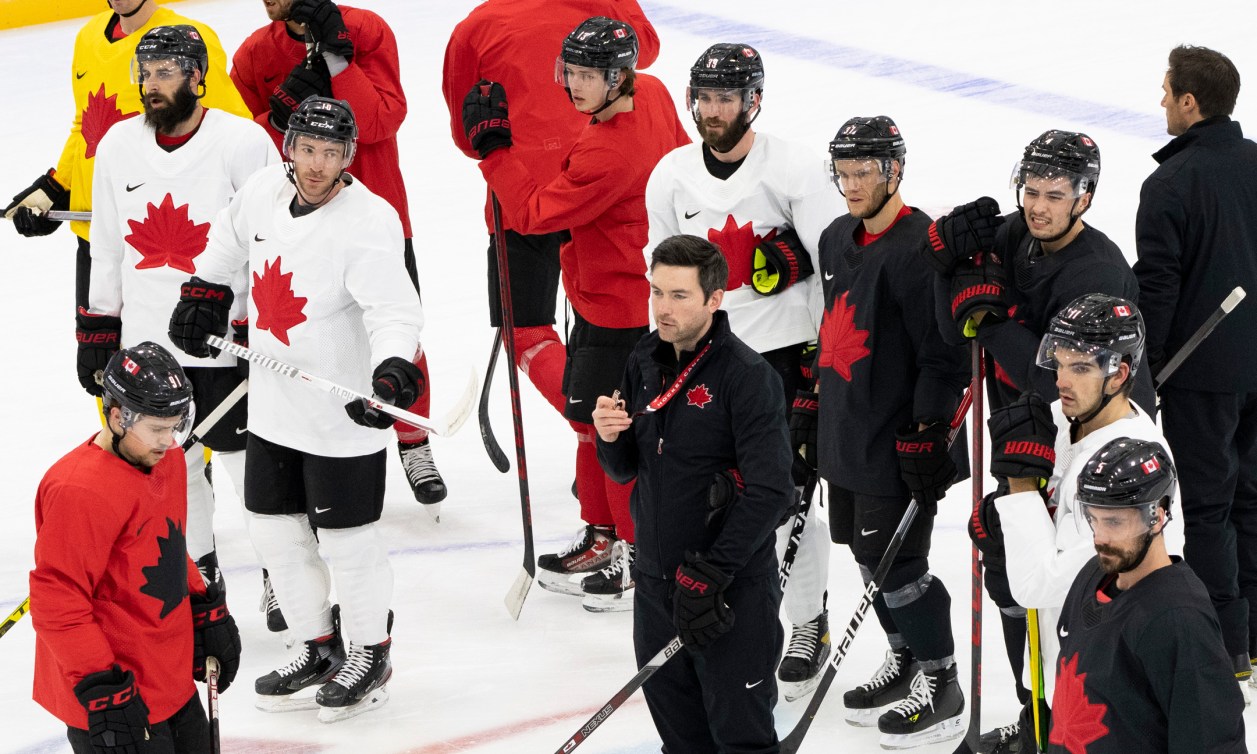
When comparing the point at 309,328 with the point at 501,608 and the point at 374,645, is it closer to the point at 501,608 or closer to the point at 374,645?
the point at 374,645

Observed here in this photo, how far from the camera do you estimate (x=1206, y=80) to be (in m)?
3.63

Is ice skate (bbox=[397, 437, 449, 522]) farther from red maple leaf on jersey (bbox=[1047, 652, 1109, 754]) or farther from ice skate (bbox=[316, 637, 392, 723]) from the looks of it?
red maple leaf on jersey (bbox=[1047, 652, 1109, 754])

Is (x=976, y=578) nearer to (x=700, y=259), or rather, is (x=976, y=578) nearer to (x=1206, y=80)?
(x=700, y=259)

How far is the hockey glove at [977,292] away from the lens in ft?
10.5

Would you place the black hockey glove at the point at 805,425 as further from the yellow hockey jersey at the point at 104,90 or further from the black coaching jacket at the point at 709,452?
the yellow hockey jersey at the point at 104,90

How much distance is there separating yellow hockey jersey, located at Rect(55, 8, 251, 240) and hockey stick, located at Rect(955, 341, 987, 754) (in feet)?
6.89

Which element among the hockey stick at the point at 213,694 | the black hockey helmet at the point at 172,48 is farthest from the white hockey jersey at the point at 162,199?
the hockey stick at the point at 213,694

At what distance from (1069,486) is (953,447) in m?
0.96

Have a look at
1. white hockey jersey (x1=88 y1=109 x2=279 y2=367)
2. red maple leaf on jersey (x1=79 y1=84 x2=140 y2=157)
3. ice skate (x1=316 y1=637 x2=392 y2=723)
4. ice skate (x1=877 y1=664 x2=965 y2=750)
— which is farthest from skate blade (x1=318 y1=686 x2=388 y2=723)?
red maple leaf on jersey (x1=79 y1=84 x2=140 y2=157)

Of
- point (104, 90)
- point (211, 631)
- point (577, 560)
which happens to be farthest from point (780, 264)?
point (104, 90)

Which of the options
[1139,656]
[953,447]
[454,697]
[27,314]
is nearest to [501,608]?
[454,697]

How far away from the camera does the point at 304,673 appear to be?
404 cm

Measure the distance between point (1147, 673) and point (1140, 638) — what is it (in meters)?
0.05

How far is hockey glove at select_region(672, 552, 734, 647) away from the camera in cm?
298
